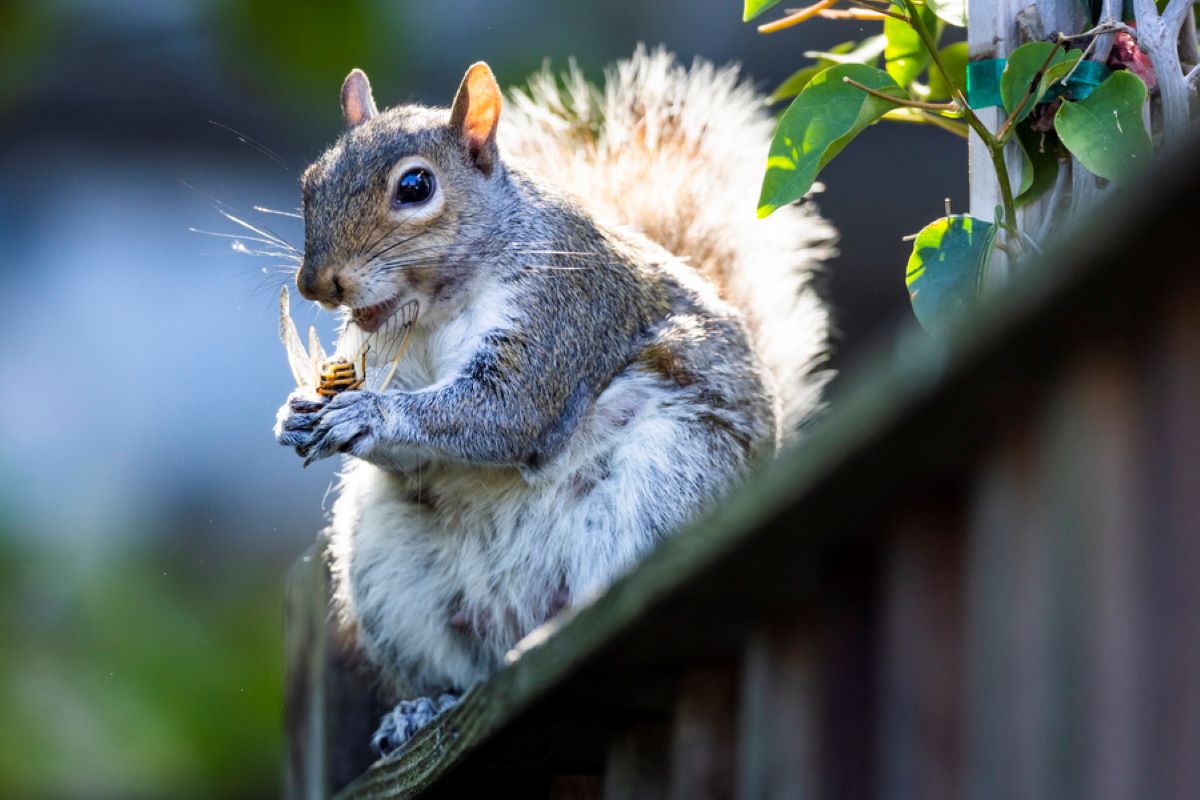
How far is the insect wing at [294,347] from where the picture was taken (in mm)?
1378

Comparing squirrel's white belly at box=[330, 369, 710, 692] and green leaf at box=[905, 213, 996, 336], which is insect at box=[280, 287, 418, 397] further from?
green leaf at box=[905, 213, 996, 336]

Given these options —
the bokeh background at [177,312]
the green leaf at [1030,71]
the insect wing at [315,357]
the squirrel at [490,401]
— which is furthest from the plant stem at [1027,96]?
the bokeh background at [177,312]

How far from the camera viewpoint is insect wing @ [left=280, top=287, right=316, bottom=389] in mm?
1378

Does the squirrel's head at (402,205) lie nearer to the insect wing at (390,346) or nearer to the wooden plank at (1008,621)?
the insect wing at (390,346)

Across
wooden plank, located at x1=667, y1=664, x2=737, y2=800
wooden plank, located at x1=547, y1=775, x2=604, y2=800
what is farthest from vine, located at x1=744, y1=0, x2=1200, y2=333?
wooden plank, located at x1=547, y1=775, x2=604, y2=800

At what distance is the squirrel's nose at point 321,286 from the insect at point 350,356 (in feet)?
0.14

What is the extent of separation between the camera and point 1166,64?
1.06 meters

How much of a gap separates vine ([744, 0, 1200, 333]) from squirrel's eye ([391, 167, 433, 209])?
39 centimetres

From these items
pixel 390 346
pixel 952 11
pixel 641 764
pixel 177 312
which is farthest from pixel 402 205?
pixel 177 312

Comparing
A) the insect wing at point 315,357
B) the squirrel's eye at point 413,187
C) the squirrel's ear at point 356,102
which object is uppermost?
the squirrel's ear at point 356,102

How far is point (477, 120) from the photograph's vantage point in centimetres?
150

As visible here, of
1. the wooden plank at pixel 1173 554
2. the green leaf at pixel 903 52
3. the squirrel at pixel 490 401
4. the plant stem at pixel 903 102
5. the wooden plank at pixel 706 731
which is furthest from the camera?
the squirrel at pixel 490 401

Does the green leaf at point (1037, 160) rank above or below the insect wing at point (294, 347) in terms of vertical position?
below

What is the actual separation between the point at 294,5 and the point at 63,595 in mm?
1138
